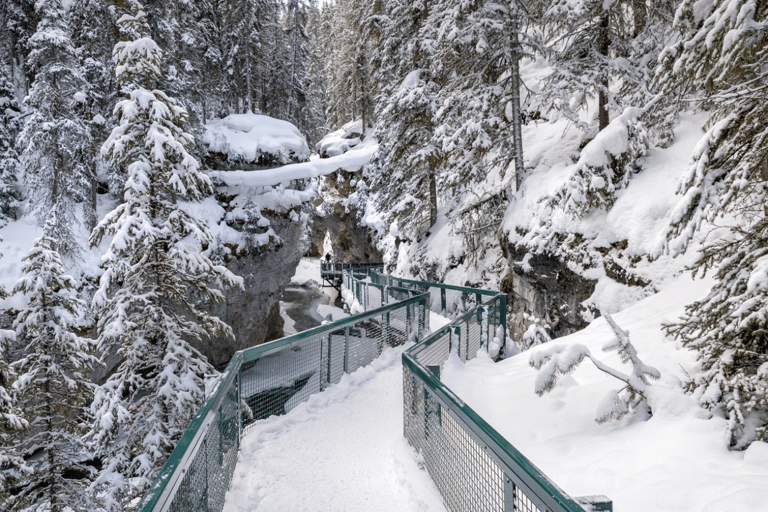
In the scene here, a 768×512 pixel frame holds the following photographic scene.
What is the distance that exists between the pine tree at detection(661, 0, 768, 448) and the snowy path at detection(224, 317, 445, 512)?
9.30 ft

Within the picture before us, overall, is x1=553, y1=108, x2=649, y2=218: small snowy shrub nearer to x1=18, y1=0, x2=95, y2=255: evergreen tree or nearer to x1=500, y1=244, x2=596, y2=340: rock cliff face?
x1=500, y1=244, x2=596, y2=340: rock cliff face

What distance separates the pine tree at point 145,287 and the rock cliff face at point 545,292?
9.11m

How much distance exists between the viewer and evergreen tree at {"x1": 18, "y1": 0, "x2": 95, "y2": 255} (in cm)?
1631

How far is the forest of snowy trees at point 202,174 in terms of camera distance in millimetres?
3717

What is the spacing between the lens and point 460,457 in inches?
124

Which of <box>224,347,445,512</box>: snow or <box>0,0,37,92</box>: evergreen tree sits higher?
<box>0,0,37,92</box>: evergreen tree

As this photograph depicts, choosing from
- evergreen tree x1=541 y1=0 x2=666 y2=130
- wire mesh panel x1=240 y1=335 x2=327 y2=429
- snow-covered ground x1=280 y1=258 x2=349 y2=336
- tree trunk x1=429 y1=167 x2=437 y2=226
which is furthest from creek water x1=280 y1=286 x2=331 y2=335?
wire mesh panel x1=240 y1=335 x2=327 y2=429

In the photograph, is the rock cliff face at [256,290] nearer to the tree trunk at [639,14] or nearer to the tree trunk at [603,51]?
the tree trunk at [603,51]

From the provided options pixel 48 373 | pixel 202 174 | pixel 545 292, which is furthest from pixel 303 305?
pixel 202 174

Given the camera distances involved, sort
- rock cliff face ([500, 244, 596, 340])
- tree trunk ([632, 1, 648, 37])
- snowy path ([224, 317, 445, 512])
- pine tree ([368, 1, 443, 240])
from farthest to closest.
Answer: pine tree ([368, 1, 443, 240]), tree trunk ([632, 1, 648, 37]), rock cliff face ([500, 244, 596, 340]), snowy path ([224, 317, 445, 512])

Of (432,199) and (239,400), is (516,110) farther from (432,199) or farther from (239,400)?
(239,400)

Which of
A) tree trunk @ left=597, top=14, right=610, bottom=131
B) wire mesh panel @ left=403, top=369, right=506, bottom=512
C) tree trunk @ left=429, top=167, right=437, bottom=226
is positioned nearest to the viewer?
wire mesh panel @ left=403, top=369, right=506, bottom=512

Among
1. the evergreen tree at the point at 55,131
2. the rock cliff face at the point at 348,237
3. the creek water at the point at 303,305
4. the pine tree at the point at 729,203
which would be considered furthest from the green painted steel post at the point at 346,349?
the rock cliff face at the point at 348,237

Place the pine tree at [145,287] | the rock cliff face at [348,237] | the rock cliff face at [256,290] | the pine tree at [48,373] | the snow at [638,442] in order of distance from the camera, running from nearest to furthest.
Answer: the snow at [638,442] < the pine tree at [145,287] < the pine tree at [48,373] < the rock cliff face at [256,290] < the rock cliff face at [348,237]
